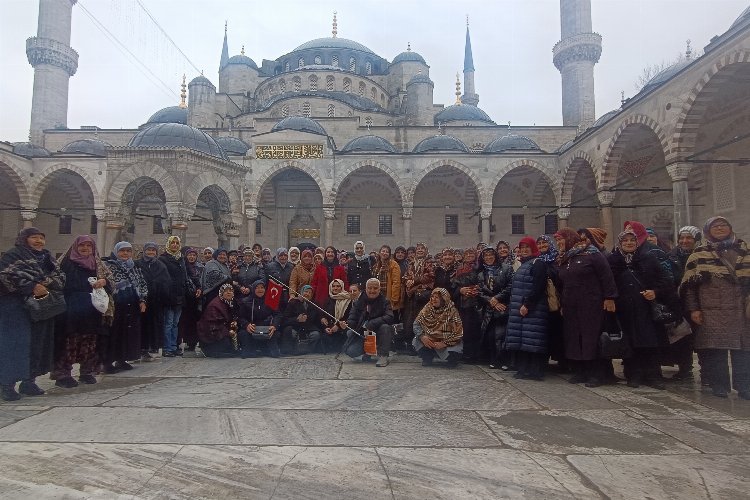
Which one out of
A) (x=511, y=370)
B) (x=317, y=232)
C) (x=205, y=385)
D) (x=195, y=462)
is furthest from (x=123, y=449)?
(x=317, y=232)

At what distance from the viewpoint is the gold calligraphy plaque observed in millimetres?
17609

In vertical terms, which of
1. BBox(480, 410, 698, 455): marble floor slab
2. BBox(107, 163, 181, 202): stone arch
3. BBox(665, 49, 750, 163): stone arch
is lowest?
BBox(480, 410, 698, 455): marble floor slab

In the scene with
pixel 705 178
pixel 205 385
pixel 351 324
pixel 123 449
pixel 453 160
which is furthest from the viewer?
pixel 453 160

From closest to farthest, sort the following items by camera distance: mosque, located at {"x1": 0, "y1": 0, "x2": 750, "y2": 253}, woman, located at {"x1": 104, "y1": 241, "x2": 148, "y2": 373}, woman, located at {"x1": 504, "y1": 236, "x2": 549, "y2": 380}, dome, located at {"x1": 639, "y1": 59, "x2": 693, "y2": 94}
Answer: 1. woman, located at {"x1": 504, "y1": 236, "x2": 549, "y2": 380}
2. woman, located at {"x1": 104, "y1": 241, "x2": 148, "y2": 373}
3. dome, located at {"x1": 639, "y1": 59, "x2": 693, "y2": 94}
4. mosque, located at {"x1": 0, "y1": 0, "x2": 750, "y2": 253}

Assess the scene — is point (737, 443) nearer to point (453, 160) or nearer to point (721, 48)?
point (721, 48)

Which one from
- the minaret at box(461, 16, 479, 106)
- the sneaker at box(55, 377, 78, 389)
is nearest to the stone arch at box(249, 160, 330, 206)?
the sneaker at box(55, 377, 78, 389)

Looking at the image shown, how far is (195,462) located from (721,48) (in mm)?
11351

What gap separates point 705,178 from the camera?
14.2 m

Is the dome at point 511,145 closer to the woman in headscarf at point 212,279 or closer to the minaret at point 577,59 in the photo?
the minaret at point 577,59

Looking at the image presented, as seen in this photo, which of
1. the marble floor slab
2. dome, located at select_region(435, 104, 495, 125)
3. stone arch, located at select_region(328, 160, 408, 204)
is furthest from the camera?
dome, located at select_region(435, 104, 495, 125)

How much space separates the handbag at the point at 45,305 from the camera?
11.7 ft

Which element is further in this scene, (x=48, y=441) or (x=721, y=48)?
(x=721, y=48)

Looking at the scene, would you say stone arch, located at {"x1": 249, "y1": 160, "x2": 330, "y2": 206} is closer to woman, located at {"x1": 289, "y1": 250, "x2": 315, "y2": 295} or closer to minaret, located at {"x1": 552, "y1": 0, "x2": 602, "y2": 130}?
woman, located at {"x1": 289, "y1": 250, "x2": 315, "y2": 295}

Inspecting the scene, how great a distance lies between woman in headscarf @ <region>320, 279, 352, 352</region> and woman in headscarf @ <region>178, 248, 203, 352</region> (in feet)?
5.32
